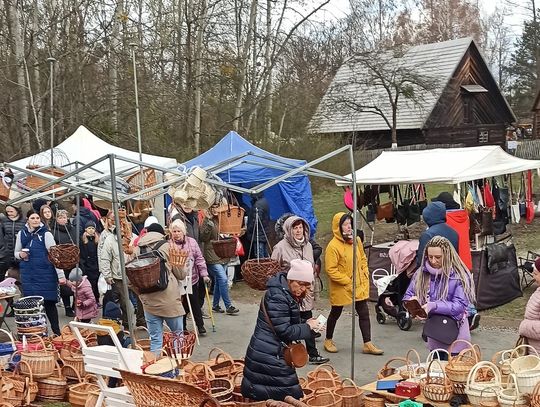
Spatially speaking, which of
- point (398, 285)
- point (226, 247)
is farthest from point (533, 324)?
point (398, 285)

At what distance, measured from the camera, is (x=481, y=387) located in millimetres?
5016

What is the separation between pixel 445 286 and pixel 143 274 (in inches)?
98.5

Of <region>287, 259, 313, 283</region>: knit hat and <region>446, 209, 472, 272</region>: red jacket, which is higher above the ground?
<region>287, 259, 313, 283</region>: knit hat

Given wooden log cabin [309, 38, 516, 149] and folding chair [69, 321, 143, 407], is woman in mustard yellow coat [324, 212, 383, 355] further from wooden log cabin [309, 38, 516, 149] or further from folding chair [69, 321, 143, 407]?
wooden log cabin [309, 38, 516, 149]

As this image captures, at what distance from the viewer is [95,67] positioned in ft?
72.6

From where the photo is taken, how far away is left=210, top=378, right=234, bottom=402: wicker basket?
5512 millimetres

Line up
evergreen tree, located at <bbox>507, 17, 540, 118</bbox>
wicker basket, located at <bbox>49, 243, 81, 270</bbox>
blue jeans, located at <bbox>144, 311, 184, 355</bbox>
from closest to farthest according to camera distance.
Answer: blue jeans, located at <bbox>144, 311, 184, 355</bbox> → wicker basket, located at <bbox>49, 243, 81, 270</bbox> → evergreen tree, located at <bbox>507, 17, 540, 118</bbox>

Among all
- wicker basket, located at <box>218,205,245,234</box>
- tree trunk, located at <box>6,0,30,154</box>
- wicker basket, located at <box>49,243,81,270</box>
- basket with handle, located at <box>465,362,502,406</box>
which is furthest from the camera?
tree trunk, located at <box>6,0,30,154</box>

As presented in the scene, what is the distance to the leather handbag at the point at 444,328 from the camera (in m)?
5.98

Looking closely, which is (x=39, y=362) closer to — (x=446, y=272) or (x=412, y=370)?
(x=412, y=370)

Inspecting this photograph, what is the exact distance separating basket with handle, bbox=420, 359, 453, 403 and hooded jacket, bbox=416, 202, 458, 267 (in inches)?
108

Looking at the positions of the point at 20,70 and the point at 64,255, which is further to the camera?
the point at 20,70

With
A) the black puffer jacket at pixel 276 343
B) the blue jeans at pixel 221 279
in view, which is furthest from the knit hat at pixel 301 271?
the blue jeans at pixel 221 279

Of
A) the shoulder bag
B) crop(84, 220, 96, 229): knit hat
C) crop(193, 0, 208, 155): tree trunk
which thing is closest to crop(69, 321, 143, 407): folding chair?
the shoulder bag
